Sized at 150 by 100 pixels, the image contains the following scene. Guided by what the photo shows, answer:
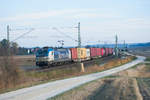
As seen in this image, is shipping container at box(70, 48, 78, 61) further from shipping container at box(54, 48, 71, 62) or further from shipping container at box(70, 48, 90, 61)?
shipping container at box(54, 48, 71, 62)

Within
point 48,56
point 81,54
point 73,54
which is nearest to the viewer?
point 48,56

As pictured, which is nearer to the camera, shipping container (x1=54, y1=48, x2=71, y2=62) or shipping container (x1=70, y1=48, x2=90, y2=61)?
shipping container (x1=54, y1=48, x2=71, y2=62)

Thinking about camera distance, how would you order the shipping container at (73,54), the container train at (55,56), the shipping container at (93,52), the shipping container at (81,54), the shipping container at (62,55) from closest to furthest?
the container train at (55,56)
the shipping container at (62,55)
the shipping container at (73,54)
the shipping container at (81,54)
the shipping container at (93,52)

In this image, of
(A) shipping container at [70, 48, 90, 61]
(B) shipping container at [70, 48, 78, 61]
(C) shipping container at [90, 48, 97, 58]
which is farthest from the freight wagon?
(C) shipping container at [90, 48, 97, 58]

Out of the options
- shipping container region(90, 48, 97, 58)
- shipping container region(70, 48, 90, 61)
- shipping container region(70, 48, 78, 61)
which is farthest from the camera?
shipping container region(90, 48, 97, 58)

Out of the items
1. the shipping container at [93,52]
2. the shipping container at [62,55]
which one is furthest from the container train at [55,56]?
the shipping container at [93,52]

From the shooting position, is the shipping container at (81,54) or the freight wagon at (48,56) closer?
the freight wagon at (48,56)

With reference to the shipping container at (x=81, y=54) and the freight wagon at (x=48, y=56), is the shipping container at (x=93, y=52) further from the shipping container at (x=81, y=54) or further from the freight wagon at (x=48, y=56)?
the freight wagon at (x=48, y=56)

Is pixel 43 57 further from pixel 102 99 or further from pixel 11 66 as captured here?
pixel 102 99

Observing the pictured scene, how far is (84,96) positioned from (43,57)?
29.4 meters

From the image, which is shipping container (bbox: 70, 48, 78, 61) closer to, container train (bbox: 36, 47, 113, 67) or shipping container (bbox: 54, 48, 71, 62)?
container train (bbox: 36, 47, 113, 67)

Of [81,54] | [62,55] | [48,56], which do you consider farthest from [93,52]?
[48,56]

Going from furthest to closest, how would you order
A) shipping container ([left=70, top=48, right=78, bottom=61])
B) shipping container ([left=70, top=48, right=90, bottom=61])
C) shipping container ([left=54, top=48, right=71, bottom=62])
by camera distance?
shipping container ([left=70, top=48, right=90, bottom=61])
shipping container ([left=70, top=48, right=78, bottom=61])
shipping container ([left=54, top=48, right=71, bottom=62])

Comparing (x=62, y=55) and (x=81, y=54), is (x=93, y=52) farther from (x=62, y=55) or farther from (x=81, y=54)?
(x=62, y=55)
